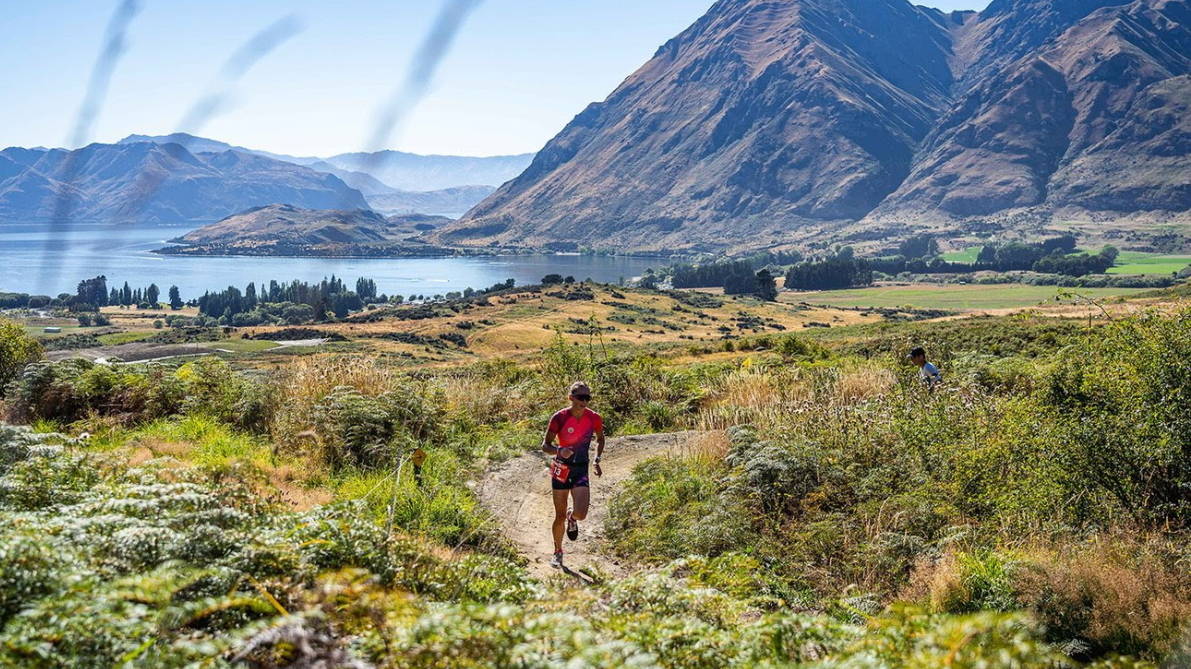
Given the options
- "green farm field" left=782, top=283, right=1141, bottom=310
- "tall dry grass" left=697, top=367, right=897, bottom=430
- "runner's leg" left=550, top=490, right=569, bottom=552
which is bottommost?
"green farm field" left=782, top=283, right=1141, bottom=310

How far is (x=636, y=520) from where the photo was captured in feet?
30.2

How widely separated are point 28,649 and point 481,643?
5.53 ft

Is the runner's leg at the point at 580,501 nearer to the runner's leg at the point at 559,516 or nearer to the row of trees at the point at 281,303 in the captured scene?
the runner's leg at the point at 559,516

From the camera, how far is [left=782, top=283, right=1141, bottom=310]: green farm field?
379ft

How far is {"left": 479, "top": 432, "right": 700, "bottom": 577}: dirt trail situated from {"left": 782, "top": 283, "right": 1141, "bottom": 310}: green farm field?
109810 mm

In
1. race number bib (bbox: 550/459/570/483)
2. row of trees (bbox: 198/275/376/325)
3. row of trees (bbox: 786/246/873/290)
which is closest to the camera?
race number bib (bbox: 550/459/570/483)

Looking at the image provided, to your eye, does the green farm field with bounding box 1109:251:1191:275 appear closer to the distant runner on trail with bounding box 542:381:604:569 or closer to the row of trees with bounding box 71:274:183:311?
the distant runner on trail with bounding box 542:381:604:569

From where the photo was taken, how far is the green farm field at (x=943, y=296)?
116 meters

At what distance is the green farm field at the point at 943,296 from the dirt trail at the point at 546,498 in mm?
109810

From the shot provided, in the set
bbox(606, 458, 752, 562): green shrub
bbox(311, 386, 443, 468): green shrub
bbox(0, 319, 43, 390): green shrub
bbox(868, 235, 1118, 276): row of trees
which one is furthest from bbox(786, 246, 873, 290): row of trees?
bbox(0, 319, 43, 390): green shrub

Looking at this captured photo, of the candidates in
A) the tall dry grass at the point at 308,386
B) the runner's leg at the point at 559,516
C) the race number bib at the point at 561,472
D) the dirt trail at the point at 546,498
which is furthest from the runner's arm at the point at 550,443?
the tall dry grass at the point at 308,386

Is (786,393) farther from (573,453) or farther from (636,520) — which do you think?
(573,453)

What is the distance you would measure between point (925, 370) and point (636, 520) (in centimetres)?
537

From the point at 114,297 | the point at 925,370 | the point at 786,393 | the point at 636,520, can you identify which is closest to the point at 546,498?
the point at 636,520
